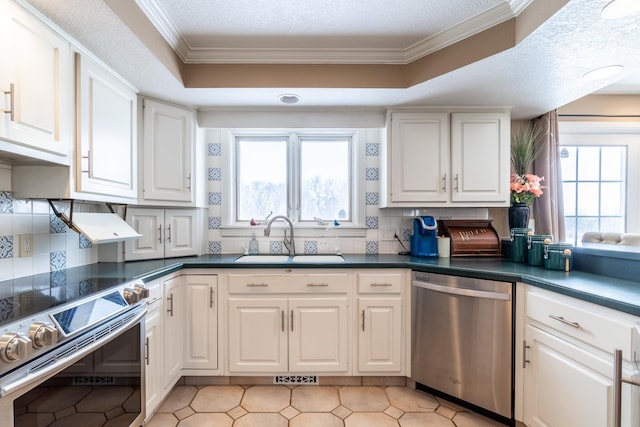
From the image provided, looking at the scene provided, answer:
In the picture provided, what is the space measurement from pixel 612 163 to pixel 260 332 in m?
3.39

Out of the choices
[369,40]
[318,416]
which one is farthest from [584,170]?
[318,416]

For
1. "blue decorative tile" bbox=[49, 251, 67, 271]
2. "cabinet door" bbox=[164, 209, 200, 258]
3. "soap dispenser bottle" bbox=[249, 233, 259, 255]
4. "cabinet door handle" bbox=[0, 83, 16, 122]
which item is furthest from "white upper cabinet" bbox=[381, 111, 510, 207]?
"blue decorative tile" bbox=[49, 251, 67, 271]

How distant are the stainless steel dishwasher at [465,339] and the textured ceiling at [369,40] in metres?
1.29

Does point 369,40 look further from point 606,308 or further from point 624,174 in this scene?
point 624,174

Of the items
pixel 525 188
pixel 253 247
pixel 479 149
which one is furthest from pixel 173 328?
pixel 525 188

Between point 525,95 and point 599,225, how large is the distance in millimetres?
1507

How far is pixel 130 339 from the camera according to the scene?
147 centimetres

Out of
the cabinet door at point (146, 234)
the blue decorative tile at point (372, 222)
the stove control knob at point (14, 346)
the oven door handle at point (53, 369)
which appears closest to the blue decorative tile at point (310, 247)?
the blue decorative tile at point (372, 222)

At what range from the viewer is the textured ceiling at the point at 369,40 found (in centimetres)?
141

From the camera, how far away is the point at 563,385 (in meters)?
1.38

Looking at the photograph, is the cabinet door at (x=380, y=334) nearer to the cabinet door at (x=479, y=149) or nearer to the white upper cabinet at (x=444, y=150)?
the white upper cabinet at (x=444, y=150)

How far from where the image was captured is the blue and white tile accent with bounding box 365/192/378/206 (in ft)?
8.71

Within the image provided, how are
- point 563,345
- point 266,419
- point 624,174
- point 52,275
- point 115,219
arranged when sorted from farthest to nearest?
point 624,174
point 115,219
point 266,419
point 52,275
point 563,345

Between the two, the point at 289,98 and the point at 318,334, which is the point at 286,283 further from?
the point at 289,98
